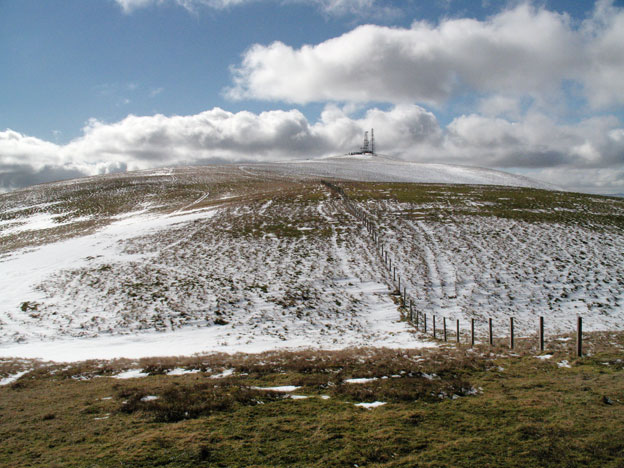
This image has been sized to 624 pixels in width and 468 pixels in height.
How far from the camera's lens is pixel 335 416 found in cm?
771

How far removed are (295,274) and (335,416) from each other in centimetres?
2070

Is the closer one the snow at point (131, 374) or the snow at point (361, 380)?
the snow at point (361, 380)

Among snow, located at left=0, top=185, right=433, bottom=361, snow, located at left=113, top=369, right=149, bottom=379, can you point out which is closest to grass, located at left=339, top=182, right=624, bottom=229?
snow, located at left=0, top=185, right=433, bottom=361

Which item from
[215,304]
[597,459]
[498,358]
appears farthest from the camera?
[215,304]

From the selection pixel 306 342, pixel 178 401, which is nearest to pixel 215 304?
pixel 306 342

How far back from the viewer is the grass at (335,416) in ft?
20.2

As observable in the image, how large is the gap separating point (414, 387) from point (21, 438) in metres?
9.10

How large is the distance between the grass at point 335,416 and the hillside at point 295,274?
703 centimetres

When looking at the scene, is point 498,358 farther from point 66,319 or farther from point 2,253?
point 2,253

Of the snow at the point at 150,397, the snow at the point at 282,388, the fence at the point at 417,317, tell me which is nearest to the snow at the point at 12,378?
the snow at the point at 150,397

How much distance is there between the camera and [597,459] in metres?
5.75

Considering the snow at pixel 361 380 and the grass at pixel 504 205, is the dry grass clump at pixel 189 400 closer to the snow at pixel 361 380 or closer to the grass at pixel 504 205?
the snow at pixel 361 380

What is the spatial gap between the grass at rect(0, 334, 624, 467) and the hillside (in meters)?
7.03

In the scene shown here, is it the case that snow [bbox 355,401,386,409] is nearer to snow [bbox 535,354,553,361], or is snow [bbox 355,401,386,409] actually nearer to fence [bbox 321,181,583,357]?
snow [bbox 535,354,553,361]
